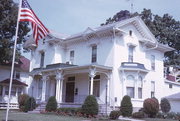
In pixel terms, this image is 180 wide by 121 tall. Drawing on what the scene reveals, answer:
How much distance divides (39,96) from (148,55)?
45.3 feet

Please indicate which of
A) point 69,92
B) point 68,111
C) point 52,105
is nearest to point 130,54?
point 69,92

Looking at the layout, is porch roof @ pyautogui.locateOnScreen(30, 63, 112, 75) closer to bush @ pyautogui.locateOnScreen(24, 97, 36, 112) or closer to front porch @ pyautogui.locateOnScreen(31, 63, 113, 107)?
front porch @ pyautogui.locateOnScreen(31, 63, 113, 107)

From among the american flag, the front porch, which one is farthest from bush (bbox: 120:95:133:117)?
the american flag

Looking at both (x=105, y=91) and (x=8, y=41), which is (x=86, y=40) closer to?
(x=105, y=91)

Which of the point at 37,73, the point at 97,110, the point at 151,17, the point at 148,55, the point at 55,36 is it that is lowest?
the point at 97,110

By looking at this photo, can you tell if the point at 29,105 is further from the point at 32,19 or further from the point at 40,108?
the point at 32,19

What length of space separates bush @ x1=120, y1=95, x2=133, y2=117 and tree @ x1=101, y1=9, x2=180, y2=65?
25.4 metres

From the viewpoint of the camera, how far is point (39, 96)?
103ft

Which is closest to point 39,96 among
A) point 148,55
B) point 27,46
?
point 27,46

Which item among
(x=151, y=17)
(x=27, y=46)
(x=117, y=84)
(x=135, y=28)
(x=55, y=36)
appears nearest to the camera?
(x=117, y=84)

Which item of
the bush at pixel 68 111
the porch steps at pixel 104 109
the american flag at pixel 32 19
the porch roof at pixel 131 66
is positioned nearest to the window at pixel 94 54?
the porch roof at pixel 131 66

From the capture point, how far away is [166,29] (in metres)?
47.5

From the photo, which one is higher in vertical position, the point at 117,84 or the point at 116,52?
the point at 116,52

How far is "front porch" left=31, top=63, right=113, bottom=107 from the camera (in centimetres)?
2469
